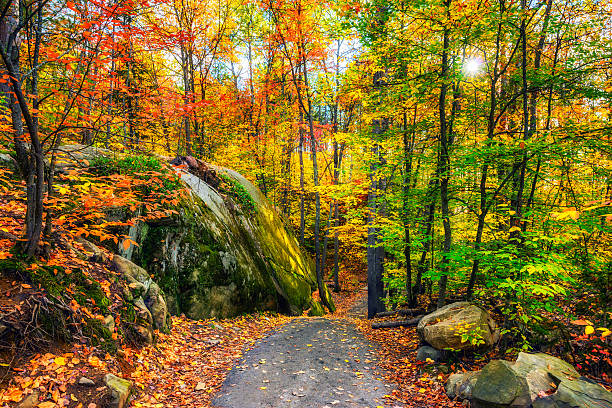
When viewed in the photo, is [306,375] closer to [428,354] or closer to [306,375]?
[306,375]

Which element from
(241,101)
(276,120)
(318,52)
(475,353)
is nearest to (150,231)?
(475,353)

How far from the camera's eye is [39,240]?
12.3 ft

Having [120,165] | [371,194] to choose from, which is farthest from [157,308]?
[371,194]

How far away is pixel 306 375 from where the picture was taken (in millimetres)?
4684

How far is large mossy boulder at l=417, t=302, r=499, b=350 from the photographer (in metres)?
4.54

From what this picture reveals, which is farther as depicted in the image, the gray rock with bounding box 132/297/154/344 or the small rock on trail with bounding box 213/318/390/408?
the gray rock with bounding box 132/297/154/344

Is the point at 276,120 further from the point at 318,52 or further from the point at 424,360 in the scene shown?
the point at 424,360

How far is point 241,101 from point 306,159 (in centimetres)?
1165

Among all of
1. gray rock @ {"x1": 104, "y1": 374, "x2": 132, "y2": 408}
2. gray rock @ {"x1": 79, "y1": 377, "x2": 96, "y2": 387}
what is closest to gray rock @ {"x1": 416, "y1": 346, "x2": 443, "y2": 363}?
gray rock @ {"x1": 104, "y1": 374, "x2": 132, "y2": 408}

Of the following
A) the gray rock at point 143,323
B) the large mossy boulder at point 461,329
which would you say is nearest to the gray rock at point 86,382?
the gray rock at point 143,323

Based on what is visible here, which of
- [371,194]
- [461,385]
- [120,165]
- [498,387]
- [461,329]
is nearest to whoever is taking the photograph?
[498,387]

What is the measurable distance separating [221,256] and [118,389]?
15.3ft

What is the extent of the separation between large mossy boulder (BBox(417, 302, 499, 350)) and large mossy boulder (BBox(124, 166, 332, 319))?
5.10m

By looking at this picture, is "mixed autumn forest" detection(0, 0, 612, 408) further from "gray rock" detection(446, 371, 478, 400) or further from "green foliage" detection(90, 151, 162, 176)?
"gray rock" detection(446, 371, 478, 400)
